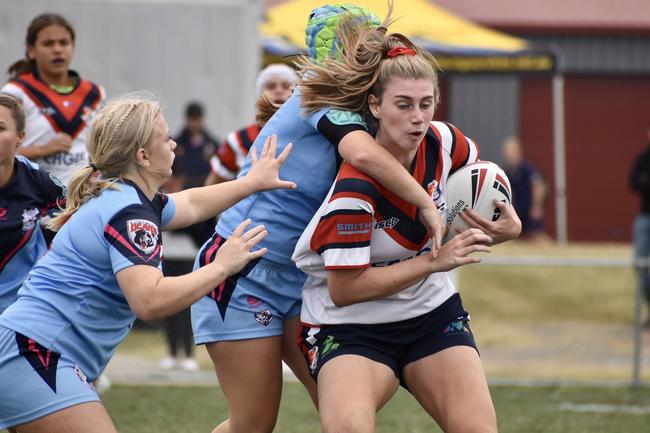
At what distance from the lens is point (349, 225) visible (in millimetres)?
4289

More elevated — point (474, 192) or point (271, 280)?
point (474, 192)

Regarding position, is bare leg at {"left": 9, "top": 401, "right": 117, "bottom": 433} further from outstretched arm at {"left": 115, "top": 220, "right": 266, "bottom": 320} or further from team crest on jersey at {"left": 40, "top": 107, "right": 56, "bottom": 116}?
team crest on jersey at {"left": 40, "top": 107, "right": 56, "bottom": 116}

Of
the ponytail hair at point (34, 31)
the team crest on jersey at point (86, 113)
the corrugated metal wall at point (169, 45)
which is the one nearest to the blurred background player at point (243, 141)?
the team crest on jersey at point (86, 113)

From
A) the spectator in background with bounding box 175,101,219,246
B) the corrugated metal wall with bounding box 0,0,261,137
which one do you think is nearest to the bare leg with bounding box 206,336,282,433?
the spectator in background with bounding box 175,101,219,246

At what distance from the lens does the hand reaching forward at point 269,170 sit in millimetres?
4438

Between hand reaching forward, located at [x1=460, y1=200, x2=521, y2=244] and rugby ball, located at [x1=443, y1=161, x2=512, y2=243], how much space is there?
26mm

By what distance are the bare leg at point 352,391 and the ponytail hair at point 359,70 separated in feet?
3.21

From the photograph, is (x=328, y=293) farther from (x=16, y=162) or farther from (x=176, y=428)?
(x=176, y=428)

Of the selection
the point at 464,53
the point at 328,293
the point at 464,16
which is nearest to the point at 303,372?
the point at 328,293

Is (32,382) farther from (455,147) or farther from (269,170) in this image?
(455,147)

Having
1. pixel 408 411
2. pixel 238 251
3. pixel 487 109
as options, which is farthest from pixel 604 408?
pixel 487 109

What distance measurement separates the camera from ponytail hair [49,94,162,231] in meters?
4.18

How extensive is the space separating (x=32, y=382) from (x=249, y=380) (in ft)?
3.12

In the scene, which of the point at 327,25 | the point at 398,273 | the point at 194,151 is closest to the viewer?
the point at 398,273
